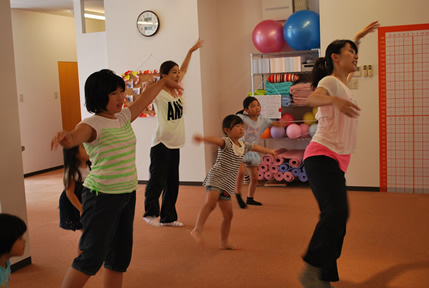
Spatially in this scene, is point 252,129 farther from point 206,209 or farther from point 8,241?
point 8,241

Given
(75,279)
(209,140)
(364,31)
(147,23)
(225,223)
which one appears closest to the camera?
(75,279)

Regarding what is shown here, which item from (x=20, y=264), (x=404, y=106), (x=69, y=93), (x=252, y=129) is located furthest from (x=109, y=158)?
(x=69, y=93)

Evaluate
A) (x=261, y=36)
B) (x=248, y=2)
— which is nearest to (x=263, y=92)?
(x=261, y=36)

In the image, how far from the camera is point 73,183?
3.23 metres

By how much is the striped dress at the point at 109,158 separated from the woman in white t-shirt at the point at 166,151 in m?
2.02

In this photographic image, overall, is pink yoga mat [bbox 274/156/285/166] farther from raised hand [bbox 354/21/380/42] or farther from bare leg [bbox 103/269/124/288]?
bare leg [bbox 103/269/124/288]

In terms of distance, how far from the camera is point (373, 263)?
11.2 ft

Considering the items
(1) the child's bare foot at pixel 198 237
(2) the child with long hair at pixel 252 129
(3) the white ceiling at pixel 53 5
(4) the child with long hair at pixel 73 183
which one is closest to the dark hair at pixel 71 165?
(4) the child with long hair at pixel 73 183

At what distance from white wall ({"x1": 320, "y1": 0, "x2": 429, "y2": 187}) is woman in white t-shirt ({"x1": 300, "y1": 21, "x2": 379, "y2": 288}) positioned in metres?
3.06

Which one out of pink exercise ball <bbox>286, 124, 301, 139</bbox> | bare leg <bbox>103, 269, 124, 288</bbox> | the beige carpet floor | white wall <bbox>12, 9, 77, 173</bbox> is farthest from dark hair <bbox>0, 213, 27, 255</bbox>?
white wall <bbox>12, 9, 77, 173</bbox>

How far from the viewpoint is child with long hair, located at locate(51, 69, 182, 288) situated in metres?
2.36

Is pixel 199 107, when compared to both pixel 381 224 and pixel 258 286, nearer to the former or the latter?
pixel 381 224

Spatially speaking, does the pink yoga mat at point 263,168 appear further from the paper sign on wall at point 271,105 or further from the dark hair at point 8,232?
the dark hair at point 8,232

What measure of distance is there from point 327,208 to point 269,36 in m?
4.03
